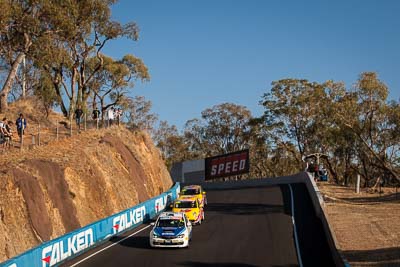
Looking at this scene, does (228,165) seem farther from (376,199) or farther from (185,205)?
(185,205)

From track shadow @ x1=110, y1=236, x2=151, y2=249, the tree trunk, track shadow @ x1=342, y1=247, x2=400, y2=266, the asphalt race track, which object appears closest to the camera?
track shadow @ x1=342, y1=247, x2=400, y2=266

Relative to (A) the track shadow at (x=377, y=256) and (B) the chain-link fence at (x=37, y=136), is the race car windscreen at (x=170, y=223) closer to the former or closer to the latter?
(A) the track shadow at (x=377, y=256)

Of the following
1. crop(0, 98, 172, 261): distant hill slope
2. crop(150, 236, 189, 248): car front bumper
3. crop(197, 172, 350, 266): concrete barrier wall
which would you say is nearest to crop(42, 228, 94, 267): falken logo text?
crop(0, 98, 172, 261): distant hill slope

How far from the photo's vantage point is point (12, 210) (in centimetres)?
2441

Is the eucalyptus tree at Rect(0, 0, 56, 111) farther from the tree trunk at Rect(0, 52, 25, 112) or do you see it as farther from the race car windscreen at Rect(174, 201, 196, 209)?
the race car windscreen at Rect(174, 201, 196, 209)

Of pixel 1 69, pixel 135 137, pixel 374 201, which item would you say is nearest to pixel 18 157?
pixel 135 137

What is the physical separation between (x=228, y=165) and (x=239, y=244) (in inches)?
1651

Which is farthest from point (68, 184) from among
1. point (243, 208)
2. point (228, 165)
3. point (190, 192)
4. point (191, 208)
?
point (228, 165)

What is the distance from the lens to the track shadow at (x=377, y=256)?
20.2 meters

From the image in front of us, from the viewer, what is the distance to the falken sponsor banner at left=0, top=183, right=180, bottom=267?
19016 millimetres

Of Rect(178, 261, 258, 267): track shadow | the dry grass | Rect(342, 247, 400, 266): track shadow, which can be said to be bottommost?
Rect(178, 261, 258, 267): track shadow

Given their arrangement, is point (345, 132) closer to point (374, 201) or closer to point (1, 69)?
point (374, 201)

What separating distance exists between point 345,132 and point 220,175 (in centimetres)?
1644

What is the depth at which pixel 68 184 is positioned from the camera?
1231 inches
